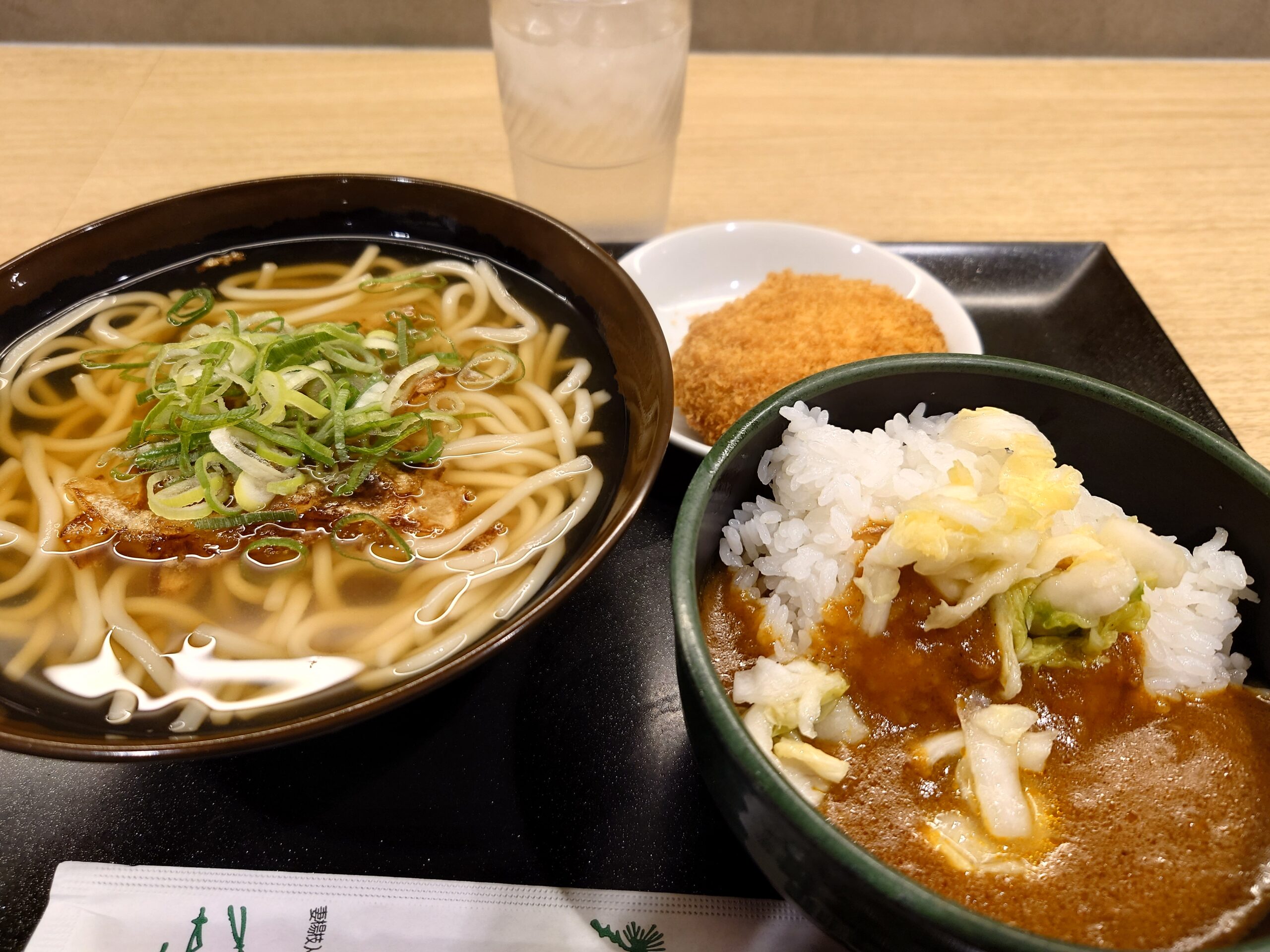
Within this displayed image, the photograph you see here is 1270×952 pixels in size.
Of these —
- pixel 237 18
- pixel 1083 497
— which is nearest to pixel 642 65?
pixel 1083 497

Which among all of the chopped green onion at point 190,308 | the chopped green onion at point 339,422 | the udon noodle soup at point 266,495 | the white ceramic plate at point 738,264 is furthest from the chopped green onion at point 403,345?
the white ceramic plate at point 738,264

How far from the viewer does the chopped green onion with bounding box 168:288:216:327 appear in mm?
1562

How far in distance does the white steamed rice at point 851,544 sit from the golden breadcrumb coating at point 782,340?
500mm

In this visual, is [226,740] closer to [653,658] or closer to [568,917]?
[568,917]

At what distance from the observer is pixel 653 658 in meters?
1.34

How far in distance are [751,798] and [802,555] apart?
0.36m

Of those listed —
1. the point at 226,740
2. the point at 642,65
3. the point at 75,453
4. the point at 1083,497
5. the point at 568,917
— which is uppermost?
the point at 642,65

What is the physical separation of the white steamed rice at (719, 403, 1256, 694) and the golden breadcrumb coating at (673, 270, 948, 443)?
50cm

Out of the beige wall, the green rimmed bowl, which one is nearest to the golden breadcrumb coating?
the green rimmed bowl

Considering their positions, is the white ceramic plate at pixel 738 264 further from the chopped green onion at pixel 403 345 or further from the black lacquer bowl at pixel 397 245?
the chopped green onion at pixel 403 345

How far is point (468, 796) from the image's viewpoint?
1.16 meters

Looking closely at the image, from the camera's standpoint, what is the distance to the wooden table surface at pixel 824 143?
2.38m

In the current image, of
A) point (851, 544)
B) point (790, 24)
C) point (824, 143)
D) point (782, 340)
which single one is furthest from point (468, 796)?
point (790, 24)

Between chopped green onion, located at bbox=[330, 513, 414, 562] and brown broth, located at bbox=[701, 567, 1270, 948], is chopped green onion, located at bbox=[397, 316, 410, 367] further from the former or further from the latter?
brown broth, located at bbox=[701, 567, 1270, 948]
